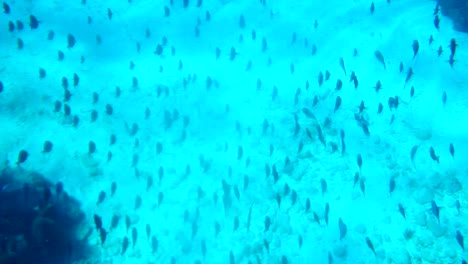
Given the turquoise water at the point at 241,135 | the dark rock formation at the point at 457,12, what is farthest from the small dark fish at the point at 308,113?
the dark rock formation at the point at 457,12

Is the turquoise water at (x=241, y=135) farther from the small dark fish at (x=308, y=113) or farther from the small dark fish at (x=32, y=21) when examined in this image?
the small dark fish at (x=32, y=21)

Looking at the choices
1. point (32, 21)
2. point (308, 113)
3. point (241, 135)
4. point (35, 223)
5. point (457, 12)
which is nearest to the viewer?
point (35, 223)

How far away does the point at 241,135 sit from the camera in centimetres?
1226

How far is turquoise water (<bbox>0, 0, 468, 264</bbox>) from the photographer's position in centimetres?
959

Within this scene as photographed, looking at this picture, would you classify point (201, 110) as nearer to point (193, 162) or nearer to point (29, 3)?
point (193, 162)

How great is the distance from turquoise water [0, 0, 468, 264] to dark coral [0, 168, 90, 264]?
46 mm

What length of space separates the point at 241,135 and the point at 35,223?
6.55 m

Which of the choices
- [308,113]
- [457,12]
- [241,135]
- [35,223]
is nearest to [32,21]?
[35,223]

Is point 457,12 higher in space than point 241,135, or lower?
higher

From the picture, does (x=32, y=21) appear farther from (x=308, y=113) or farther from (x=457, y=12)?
(x=457, y=12)

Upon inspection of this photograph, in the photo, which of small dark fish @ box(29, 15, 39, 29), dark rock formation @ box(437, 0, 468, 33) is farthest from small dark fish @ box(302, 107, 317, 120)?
small dark fish @ box(29, 15, 39, 29)

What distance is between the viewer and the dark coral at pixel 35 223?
28.8 feet

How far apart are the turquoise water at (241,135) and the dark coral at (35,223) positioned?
46mm

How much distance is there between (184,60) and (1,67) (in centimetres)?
759
